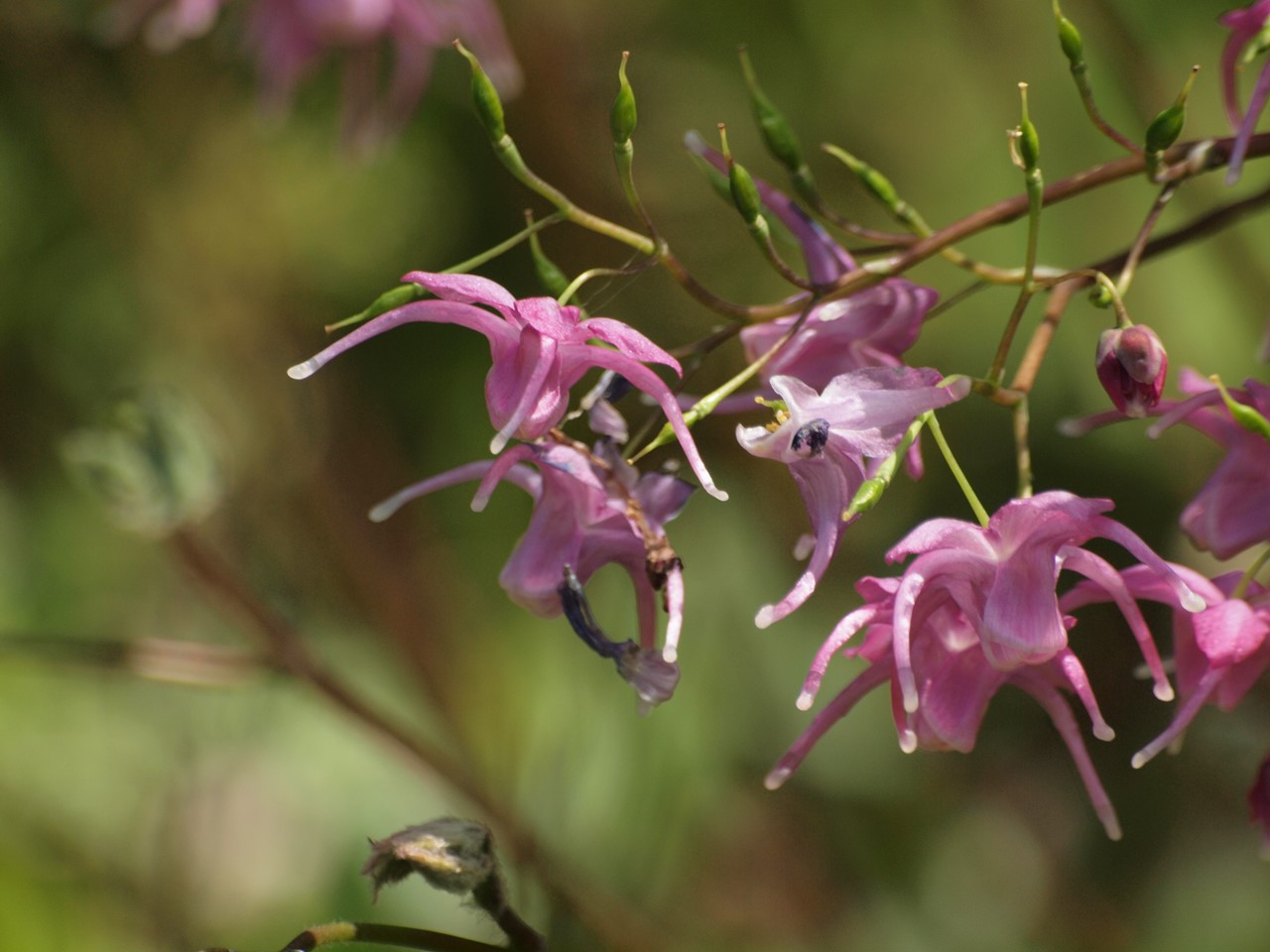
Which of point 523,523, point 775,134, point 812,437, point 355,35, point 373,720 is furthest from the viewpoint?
point 523,523

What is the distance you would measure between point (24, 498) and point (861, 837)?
105 cm

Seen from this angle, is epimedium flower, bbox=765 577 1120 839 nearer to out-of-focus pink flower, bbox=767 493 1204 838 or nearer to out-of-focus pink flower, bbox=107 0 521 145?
out-of-focus pink flower, bbox=767 493 1204 838

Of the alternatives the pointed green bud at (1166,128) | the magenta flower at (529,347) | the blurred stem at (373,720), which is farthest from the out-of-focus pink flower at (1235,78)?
the blurred stem at (373,720)

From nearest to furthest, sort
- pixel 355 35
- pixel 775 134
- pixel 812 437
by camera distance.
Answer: pixel 812 437 < pixel 775 134 < pixel 355 35

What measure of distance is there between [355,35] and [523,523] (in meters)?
0.59

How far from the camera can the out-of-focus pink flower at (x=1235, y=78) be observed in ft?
1.78

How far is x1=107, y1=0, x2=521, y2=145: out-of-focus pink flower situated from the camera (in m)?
1.20

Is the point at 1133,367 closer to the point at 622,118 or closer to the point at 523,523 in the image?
the point at 622,118

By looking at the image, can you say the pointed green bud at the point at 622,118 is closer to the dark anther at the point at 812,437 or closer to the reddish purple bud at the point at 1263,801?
the dark anther at the point at 812,437

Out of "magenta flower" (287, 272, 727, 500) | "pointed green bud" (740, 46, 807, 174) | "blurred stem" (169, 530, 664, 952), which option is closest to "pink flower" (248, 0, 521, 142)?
"blurred stem" (169, 530, 664, 952)

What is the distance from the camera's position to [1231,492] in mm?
641

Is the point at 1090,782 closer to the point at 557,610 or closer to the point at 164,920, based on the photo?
the point at 557,610

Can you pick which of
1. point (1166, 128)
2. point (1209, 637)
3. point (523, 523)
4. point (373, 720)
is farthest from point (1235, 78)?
point (523, 523)

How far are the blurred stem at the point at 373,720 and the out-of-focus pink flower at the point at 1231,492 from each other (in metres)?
0.57
